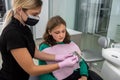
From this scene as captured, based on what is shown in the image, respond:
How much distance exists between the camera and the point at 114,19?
227 centimetres

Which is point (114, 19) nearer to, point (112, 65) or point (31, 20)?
point (112, 65)

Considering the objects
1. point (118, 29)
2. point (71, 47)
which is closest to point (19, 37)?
point (71, 47)

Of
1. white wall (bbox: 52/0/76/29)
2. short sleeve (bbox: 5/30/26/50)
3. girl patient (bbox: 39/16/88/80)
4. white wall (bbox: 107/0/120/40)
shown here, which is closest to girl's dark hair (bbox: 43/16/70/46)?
girl patient (bbox: 39/16/88/80)

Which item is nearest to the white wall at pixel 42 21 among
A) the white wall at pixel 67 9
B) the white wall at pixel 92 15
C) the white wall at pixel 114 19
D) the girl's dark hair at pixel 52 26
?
the white wall at pixel 67 9

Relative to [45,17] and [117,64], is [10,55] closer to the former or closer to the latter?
[117,64]

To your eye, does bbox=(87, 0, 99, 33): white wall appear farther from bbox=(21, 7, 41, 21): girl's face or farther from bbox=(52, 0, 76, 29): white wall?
bbox=(21, 7, 41, 21): girl's face

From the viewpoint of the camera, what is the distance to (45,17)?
3.87 metres

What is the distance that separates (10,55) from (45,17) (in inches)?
118

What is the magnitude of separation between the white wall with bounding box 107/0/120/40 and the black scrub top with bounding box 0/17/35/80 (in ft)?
4.98

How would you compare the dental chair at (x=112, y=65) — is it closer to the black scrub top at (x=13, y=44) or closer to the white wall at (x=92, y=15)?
the black scrub top at (x=13, y=44)

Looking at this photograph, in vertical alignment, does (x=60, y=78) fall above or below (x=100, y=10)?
below

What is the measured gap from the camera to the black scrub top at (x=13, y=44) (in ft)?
2.87

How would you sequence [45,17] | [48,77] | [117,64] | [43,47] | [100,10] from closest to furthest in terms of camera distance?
1. [117,64]
2. [48,77]
3. [43,47]
4. [100,10]
5. [45,17]

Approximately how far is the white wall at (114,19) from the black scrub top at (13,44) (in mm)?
1517
